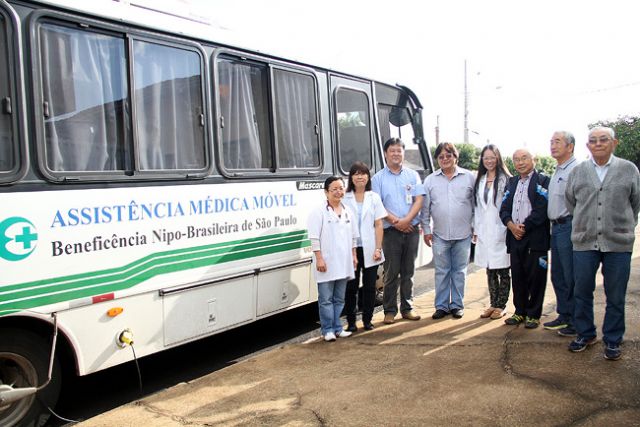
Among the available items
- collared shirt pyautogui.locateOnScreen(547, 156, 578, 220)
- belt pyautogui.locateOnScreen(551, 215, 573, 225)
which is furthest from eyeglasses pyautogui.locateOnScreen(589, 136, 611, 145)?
belt pyautogui.locateOnScreen(551, 215, 573, 225)

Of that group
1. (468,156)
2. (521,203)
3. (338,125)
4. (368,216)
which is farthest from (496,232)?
(468,156)

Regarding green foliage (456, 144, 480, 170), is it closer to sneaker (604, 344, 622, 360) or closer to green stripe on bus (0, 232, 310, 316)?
green stripe on bus (0, 232, 310, 316)

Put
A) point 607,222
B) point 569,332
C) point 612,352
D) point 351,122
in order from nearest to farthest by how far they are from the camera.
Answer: point 607,222
point 612,352
point 569,332
point 351,122

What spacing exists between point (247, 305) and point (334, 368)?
0.98m

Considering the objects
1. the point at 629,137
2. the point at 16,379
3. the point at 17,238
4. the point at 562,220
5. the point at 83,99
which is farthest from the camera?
the point at 629,137

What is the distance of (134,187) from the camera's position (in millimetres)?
4348

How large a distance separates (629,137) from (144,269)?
34586mm

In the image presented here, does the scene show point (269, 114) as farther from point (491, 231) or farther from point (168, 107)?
point (491, 231)

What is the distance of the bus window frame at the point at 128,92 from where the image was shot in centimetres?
384

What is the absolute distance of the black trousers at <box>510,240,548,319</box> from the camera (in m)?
5.41

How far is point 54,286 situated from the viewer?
382 centimetres

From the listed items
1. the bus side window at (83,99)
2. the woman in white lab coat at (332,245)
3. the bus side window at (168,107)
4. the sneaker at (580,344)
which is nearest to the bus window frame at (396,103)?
the woman in white lab coat at (332,245)

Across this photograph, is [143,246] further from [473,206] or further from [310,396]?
[473,206]

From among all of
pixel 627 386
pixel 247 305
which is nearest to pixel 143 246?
pixel 247 305
